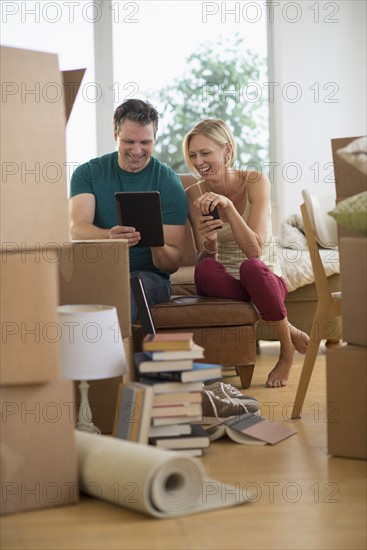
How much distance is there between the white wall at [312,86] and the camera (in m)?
6.14

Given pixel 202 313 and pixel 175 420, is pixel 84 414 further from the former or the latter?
pixel 202 313

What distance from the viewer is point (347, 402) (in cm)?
247

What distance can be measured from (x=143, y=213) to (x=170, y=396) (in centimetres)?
93

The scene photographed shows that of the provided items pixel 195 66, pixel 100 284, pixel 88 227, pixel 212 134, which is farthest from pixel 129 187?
pixel 195 66

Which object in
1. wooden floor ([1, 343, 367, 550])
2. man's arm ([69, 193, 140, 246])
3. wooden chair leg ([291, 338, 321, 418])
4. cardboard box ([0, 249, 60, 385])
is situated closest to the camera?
wooden floor ([1, 343, 367, 550])

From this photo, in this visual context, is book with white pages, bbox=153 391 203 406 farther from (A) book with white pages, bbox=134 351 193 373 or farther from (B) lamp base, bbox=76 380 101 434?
(B) lamp base, bbox=76 380 101 434

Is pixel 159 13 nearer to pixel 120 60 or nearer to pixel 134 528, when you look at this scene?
pixel 120 60

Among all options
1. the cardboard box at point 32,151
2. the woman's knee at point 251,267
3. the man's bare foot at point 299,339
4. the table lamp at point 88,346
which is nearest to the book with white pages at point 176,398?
the table lamp at point 88,346

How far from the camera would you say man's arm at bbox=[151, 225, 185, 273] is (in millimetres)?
3307

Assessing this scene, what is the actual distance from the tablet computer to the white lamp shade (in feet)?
2.63

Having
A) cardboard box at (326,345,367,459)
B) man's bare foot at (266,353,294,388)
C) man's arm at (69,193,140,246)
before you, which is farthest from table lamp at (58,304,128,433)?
man's bare foot at (266,353,294,388)

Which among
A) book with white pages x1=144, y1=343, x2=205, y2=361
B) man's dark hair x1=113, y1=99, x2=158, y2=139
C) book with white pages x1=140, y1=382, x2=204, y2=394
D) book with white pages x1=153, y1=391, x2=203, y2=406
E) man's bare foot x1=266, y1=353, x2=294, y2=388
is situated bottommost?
A: man's bare foot x1=266, y1=353, x2=294, y2=388

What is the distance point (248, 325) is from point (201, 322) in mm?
193

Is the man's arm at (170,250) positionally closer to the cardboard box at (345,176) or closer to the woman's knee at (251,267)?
the woman's knee at (251,267)
